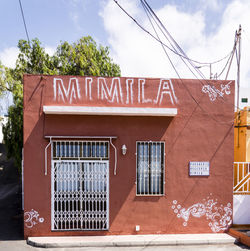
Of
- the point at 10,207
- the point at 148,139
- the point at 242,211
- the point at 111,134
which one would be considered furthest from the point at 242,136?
the point at 10,207

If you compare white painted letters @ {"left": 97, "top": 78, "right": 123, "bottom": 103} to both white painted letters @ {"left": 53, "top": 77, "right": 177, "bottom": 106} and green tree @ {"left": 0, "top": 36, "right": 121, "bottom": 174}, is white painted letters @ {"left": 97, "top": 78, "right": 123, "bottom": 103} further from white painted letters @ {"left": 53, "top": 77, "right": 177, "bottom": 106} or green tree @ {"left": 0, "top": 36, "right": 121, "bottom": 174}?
green tree @ {"left": 0, "top": 36, "right": 121, "bottom": 174}

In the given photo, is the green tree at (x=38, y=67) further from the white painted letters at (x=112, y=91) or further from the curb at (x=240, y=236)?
the curb at (x=240, y=236)

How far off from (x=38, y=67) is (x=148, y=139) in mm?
9980

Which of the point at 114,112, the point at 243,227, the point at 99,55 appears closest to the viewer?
the point at 114,112

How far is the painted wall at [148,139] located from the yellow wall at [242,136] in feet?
3.88

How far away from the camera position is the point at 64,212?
641 centimetres

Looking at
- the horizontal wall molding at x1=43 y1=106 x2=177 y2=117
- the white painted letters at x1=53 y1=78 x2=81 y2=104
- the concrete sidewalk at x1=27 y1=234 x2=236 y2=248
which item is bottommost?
the concrete sidewalk at x1=27 y1=234 x2=236 y2=248

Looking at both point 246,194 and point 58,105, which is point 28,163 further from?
point 246,194

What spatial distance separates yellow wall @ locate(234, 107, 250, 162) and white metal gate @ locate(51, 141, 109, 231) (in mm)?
4844

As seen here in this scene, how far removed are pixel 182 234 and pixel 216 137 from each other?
10.3ft

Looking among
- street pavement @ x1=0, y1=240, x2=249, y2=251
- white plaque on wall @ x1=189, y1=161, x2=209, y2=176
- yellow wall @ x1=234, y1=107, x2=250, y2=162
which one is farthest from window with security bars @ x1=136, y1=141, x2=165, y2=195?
yellow wall @ x1=234, y1=107, x2=250, y2=162

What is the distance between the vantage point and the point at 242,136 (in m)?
7.80

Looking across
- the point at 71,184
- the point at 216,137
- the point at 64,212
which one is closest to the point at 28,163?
the point at 71,184

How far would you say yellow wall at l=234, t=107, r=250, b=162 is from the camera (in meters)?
7.65
